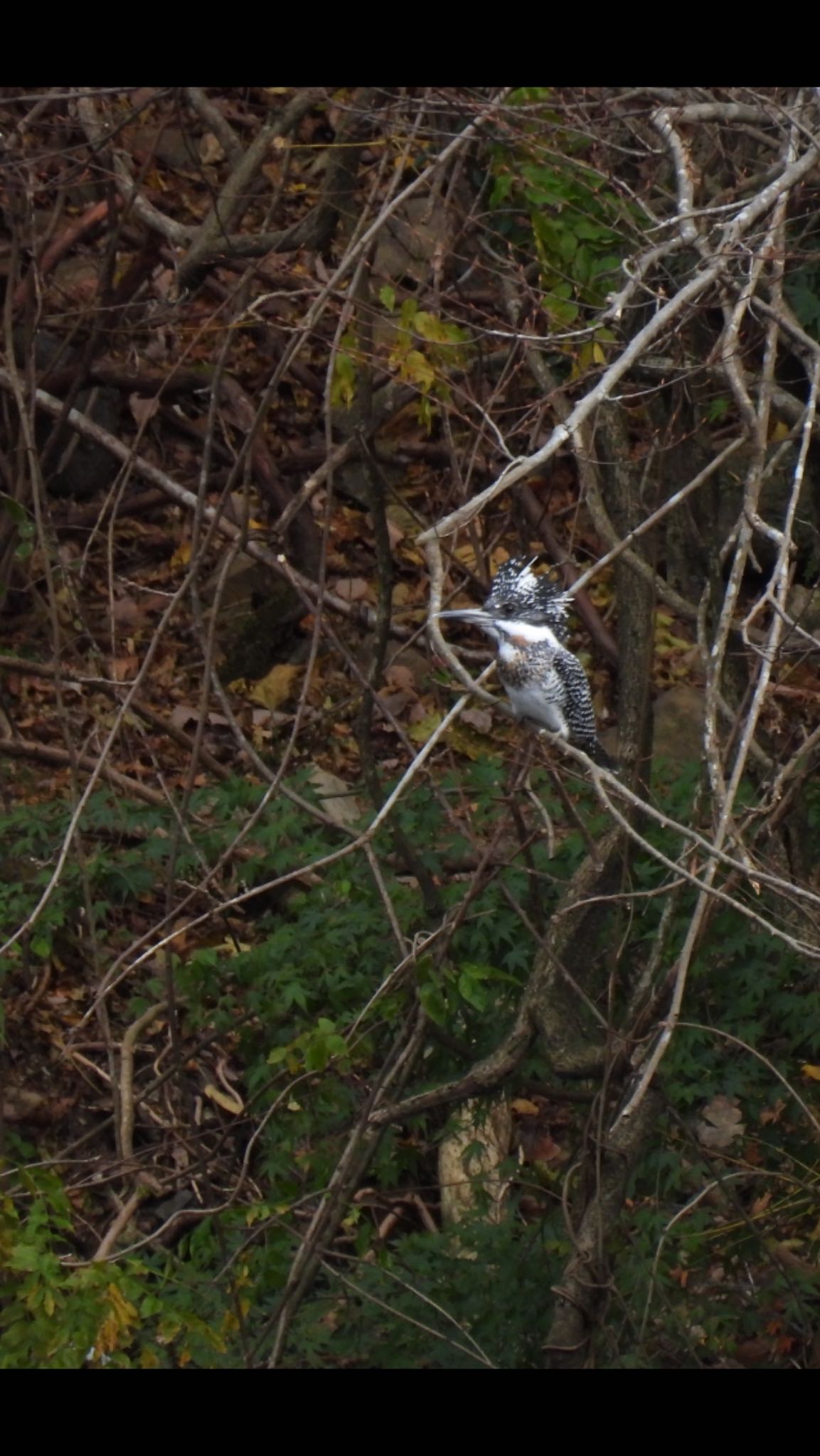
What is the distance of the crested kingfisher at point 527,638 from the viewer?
11.5ft

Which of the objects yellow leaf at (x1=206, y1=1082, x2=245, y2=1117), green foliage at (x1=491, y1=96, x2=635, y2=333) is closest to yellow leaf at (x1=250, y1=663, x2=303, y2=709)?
yellow leaf at (x1=206, y1=1082, x2=245, y2=1117)

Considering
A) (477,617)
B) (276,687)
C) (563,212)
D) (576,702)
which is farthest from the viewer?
(276,687)

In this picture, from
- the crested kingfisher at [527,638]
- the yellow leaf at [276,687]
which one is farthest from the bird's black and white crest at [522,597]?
the yellow leaf at [276,687]

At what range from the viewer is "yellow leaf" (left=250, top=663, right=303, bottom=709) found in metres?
5.72

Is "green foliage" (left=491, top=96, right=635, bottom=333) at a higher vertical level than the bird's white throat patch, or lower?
higher

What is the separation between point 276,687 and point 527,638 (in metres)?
2.30

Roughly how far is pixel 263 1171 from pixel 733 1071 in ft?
3.48

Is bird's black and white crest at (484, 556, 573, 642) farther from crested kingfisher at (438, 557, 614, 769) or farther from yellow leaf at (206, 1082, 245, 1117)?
yellow leaf at (206, 1082, 245, 1117)

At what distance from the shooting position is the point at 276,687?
18.9ft

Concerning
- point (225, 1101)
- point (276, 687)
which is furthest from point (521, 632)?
point (276, 687)

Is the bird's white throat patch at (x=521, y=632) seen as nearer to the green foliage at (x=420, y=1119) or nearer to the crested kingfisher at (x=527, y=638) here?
the crested kingfisher at (x=527, y=638)

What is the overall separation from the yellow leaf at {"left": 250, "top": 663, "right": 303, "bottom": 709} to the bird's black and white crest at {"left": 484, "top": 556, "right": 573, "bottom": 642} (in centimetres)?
223

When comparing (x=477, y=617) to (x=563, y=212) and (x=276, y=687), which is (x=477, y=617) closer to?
(x=563, y=212)
